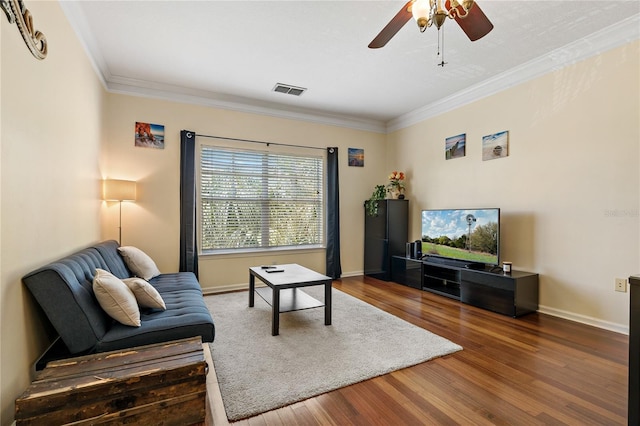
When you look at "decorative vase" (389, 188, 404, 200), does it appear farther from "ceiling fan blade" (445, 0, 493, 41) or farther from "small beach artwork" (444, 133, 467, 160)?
"ceiling fan blade" (445, 0, 493, 41)

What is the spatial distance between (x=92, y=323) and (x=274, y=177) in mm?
3363

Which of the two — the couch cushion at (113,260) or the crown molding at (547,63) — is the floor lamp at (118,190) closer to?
the couch cushion at (113,260)

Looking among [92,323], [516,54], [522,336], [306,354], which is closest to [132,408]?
[92,323]

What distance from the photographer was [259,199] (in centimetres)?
470

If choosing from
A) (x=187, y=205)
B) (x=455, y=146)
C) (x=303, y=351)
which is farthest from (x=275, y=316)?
(x=455, y=146)

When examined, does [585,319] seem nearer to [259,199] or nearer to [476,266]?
[476,266]

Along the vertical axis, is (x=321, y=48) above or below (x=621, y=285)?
above

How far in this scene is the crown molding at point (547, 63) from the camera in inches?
109

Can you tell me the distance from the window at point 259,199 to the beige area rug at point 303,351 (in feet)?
4.30

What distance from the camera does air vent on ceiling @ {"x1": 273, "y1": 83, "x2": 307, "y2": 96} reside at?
4062 millimetres

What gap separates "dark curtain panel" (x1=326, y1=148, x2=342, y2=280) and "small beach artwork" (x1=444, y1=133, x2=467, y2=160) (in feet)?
5.71

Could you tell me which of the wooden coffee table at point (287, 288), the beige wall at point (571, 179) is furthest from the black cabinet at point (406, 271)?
the wooden coffee table at point (287, 288)

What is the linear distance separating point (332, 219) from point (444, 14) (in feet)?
11.9

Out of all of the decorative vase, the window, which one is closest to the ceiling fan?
the window
